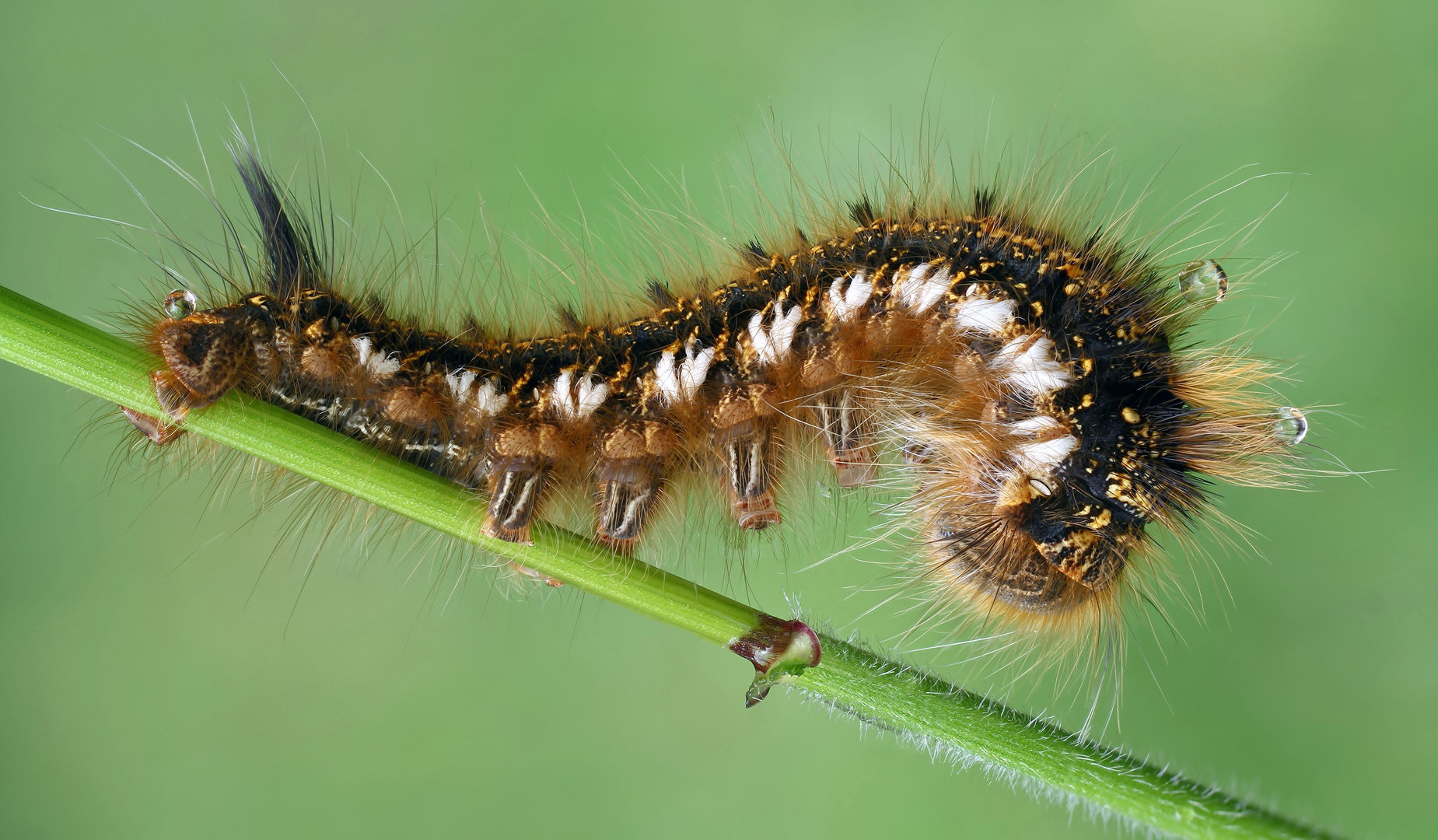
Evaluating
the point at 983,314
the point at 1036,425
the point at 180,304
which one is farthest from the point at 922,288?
the point at 180,304

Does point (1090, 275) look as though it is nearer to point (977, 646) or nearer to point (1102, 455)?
point (1102, 455)

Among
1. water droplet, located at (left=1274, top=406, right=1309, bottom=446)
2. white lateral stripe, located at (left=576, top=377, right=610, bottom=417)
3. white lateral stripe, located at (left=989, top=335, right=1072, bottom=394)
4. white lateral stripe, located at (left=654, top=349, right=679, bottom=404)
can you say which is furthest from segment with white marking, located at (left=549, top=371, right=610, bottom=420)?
water droplet, located at (left=1274, top=406, right=1309, bottom=446)

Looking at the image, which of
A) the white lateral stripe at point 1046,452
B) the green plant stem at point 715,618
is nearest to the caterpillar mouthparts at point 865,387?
the white lateral stripe at point 1046,452

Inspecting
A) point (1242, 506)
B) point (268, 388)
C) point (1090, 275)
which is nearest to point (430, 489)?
point (268, 388)

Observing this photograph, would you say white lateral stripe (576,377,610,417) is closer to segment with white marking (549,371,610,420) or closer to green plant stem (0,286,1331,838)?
segment with white marking (549,371,610,420)

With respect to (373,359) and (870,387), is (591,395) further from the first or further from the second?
(870,387)

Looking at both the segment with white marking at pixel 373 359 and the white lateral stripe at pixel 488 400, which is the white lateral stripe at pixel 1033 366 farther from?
the segment with white marking at pixel 373 359
